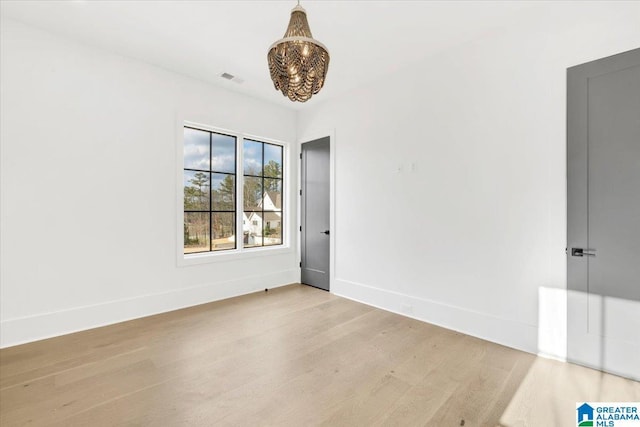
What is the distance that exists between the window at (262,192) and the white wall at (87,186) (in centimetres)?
87

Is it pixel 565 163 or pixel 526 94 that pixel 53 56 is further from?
pixel 565 163

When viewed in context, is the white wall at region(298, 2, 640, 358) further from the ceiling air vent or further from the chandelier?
the chandelier

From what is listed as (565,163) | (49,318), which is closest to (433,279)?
(565,163)

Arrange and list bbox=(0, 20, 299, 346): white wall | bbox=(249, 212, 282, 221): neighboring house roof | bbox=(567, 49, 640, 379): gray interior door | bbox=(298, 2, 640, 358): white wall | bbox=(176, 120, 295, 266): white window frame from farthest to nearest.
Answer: bbox=(249, 212, 282, 221): neighboring house roof, bbox=(176, 120, 295, 266): white window frame, bbox=(0, 20, 299, 346): white wall, bbox=(298, 2, 640, 358): white wall, bbox=(567, 49, 640, 379): gray interior door

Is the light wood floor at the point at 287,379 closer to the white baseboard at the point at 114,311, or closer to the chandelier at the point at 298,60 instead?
the white baseboard at the point at 114,311

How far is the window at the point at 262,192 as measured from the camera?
4719mm

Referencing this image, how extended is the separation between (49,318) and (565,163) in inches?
199

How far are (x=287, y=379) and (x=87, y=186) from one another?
292 cm

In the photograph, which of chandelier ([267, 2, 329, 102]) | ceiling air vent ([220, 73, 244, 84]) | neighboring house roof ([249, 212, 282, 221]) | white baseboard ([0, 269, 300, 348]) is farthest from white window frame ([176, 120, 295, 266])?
chandelier ([267, 2, 329, 102])

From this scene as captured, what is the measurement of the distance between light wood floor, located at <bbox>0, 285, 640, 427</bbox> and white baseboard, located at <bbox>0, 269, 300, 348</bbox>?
12cm

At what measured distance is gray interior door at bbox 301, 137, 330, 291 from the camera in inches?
185

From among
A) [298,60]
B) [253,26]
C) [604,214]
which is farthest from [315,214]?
[604,214]

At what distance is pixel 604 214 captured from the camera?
2322 mm

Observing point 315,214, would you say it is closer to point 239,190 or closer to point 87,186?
point 239,190
